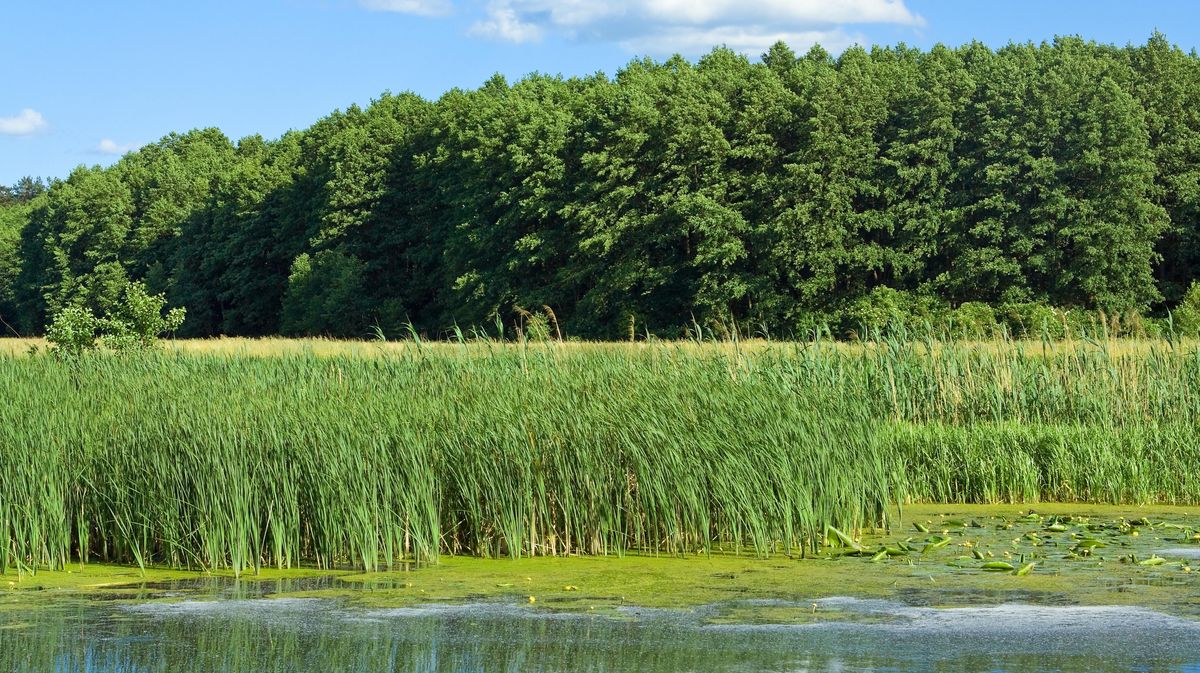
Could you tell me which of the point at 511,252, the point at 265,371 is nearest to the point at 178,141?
the point at 511,252

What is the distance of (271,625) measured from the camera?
768 cm

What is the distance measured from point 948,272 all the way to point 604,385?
3363 centimetres

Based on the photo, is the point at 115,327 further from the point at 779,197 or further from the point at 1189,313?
the point at 779,197

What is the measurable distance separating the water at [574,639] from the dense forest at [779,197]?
30.3 m

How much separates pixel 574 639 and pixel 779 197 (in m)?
39.7

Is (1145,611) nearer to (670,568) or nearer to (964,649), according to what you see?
(964,649)

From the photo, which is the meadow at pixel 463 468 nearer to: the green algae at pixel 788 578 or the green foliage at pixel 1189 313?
the green algae at pixel 788 578

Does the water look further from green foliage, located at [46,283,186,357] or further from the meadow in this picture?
green foliage, located at [46,283,186,357]

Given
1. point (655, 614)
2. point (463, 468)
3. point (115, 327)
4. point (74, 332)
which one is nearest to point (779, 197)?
point (115, 327)

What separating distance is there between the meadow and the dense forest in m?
26.9

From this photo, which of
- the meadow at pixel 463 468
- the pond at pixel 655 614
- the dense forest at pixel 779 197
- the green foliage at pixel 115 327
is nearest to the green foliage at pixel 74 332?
the green foliage at pixel 115 327

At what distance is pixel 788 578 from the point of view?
9172 mm

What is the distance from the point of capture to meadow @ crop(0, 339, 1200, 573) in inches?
370

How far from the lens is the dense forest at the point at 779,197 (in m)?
42.7
